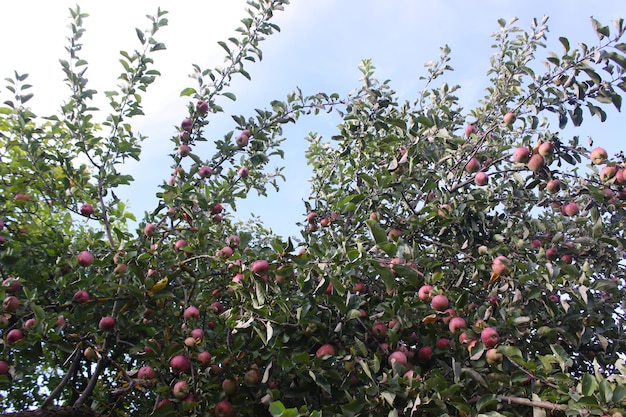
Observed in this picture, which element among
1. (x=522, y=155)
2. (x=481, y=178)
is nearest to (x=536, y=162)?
(x=522, y=155)

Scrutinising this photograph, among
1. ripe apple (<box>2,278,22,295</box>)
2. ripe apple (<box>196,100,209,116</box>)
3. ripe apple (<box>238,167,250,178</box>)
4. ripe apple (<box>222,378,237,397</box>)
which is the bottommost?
ripe apple (<box>222,378,237,397</box>)

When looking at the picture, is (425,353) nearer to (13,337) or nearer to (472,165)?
(472,165)

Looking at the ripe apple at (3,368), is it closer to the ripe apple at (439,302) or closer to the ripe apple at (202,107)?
the ripe apple at (202,107)

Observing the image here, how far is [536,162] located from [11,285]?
2.92 meters

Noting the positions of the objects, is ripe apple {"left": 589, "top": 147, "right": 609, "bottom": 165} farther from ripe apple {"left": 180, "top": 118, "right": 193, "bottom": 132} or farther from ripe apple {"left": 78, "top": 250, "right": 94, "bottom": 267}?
ripe apple {"left": 78, "top": 250, "right": 94, "bottom": 267}

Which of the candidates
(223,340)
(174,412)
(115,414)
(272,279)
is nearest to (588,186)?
(272,279)

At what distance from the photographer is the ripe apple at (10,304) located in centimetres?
238

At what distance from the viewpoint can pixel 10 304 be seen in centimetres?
238

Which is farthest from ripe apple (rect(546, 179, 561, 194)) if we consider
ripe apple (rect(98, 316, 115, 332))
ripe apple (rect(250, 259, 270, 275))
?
ripe apple (rect(98, 316, 115, 332))

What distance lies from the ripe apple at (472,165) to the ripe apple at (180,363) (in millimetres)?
2132

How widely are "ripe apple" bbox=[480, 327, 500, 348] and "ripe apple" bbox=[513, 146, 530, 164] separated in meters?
1.12

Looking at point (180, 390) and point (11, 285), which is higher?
point (11, 285)

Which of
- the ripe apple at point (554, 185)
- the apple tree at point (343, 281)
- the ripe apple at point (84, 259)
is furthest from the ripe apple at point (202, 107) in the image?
the ripe apple at point (554, 185)

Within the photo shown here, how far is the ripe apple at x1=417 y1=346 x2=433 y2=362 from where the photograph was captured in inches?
103
